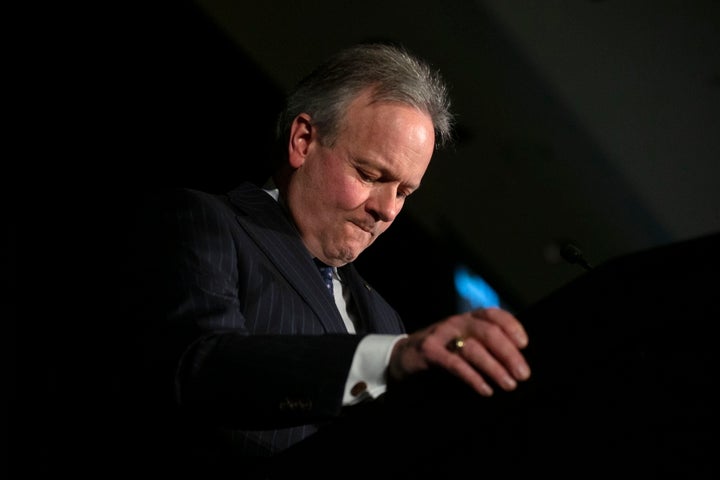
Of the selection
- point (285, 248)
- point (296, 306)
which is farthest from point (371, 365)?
point (285, 248)

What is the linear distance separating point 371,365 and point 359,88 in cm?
103

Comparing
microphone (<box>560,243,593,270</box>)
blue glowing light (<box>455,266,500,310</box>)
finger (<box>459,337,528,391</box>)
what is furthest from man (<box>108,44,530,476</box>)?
blue glowing light (<box>455,266,500,310</box>)

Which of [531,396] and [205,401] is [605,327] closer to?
[531,396]

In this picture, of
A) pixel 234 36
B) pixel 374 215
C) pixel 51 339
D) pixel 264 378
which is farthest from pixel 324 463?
pixel 234 36

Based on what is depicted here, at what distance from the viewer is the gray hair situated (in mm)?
1825

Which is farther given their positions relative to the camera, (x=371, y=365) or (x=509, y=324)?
(x=371, y=365)

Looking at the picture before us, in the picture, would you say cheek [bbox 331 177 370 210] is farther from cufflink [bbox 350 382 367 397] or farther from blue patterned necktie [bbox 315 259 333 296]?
cufflink [bbox 350 382 367 397]

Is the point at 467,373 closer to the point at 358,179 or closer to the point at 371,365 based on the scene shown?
the point at 371,365

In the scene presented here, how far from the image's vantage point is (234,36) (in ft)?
7.78

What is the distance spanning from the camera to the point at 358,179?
1.76 m

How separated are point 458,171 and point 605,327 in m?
2.46

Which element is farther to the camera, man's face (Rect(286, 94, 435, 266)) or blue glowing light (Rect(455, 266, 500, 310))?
blue glowing light (Rect(455, 266, 500, 310))

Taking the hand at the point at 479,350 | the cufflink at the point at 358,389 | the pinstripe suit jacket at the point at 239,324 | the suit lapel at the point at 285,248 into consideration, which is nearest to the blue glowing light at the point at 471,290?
the pinstripe suit jacket at the point at 239,324

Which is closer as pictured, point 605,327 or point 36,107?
point 605,327
